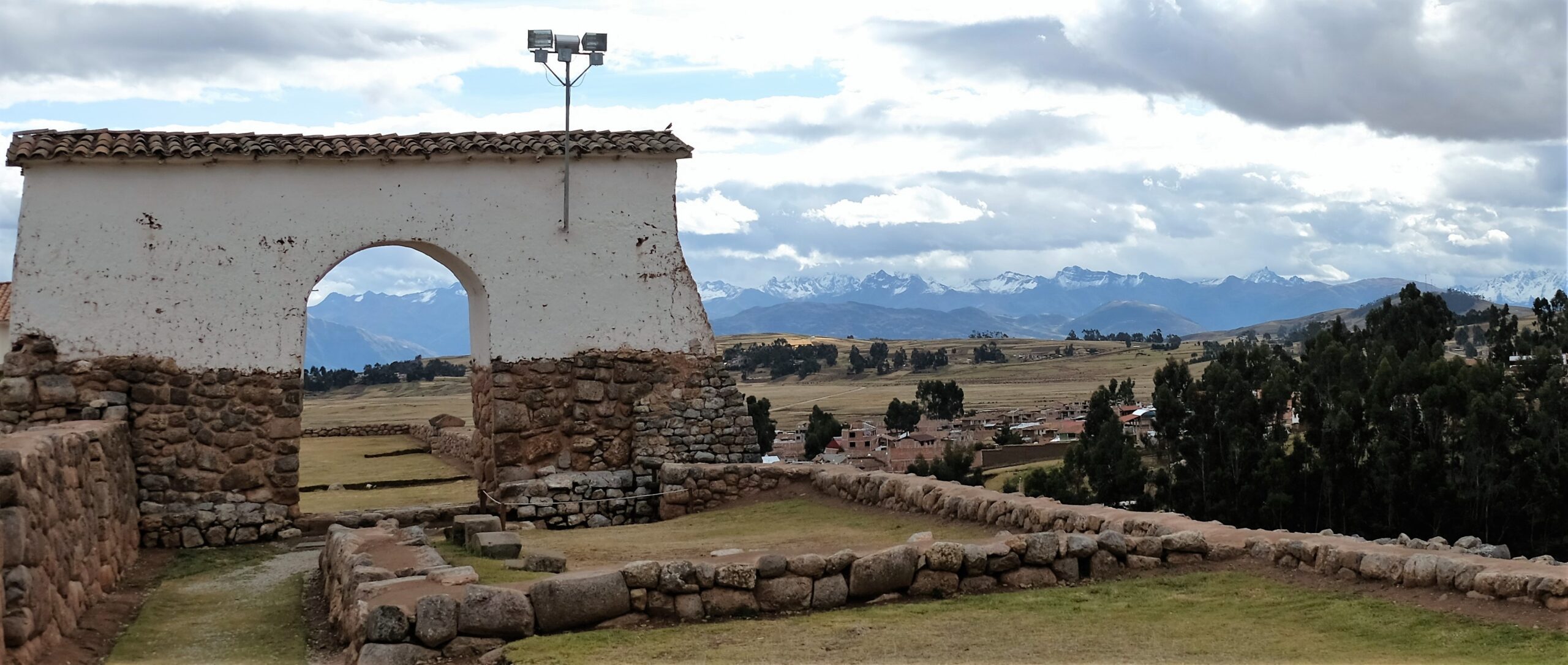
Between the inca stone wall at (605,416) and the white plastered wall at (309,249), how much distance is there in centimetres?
27

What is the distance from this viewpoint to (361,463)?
93.2 feet

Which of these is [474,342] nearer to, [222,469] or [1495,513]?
[222,469]

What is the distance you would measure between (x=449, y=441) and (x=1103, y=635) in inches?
856

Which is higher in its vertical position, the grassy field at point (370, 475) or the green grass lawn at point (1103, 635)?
the green grass lawn at point (1103, 635)

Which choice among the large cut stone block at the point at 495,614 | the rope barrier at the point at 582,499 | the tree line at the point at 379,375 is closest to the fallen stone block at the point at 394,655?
the large cut stone block at the point at 495,614

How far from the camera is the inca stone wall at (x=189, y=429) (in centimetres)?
1716

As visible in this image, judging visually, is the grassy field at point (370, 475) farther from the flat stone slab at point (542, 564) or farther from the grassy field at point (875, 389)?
the grassy field at point (875, 389)

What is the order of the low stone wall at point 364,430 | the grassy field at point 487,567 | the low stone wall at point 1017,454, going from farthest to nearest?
the low stone wall at point 1017,454 < the low stone wall at point 364,430 < the grassy field at point 487,567

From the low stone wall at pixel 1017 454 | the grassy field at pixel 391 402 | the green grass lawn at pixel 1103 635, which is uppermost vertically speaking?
the green grass lawn at pixel 1103 635

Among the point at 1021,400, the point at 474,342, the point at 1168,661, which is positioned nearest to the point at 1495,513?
the point at 474,342

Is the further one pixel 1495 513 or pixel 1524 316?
pixel 1524 316

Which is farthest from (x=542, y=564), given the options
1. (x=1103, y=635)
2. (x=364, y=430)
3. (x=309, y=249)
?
(x=364, y=430)

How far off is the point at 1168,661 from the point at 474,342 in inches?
531

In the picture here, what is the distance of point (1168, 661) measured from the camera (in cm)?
824
